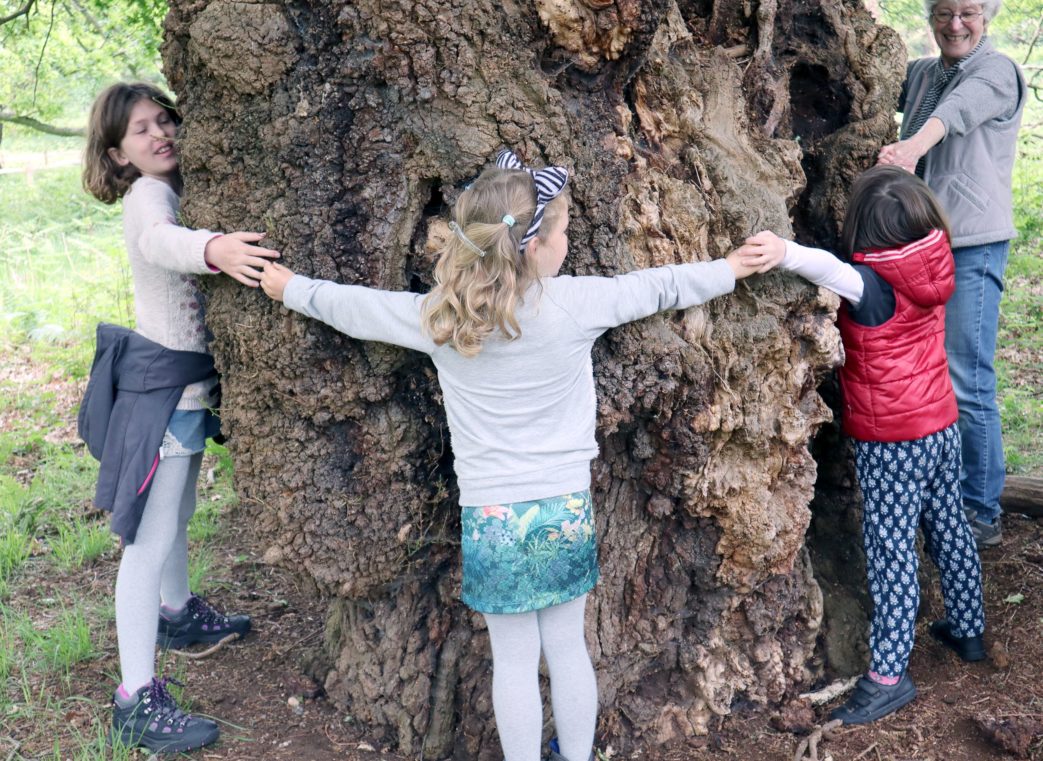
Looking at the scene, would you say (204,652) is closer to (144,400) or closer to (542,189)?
(144,400)

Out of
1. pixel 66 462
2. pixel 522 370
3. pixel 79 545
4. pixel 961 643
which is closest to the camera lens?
pixel 522 370

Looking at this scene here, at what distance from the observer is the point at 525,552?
8.45ft

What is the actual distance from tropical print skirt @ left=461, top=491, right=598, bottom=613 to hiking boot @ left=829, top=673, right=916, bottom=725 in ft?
4.39

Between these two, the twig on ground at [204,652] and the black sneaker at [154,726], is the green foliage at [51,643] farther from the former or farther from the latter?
the black sneaker at [154,726]

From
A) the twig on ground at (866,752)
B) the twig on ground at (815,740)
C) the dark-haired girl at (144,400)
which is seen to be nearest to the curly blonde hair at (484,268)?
the dark-haired girl at (144,400)

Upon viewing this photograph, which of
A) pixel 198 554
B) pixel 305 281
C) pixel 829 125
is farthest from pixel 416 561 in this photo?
pixel 829 125

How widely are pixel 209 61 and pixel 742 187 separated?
68.9 inches

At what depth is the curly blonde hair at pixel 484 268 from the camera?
2.40 metres

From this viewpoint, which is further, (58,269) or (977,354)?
(58,269)

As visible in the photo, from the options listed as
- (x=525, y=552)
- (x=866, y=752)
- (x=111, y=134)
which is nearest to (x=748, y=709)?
(x=866, y=752)

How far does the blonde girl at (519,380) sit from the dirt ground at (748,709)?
80 centimetres

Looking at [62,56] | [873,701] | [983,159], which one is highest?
[62,56]

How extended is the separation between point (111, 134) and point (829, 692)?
3.27 m

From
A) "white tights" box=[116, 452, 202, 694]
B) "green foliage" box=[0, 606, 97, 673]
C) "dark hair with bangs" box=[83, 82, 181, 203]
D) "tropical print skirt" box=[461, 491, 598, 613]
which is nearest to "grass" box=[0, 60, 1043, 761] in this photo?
"green foliage" box=[0, 606, 97, 673]
